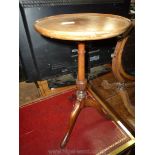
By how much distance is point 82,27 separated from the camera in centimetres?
105

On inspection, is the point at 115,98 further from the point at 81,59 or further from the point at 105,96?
the point at 81,59

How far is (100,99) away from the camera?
5.68 feet

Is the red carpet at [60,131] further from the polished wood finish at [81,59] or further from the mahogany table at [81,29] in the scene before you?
the polished wood finish at [81,59]

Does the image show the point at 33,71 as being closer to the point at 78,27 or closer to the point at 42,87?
the point at 42,87

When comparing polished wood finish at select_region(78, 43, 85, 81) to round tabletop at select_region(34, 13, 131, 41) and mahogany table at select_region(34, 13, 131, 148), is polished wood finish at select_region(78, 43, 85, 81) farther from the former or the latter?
round tabletop at select_region(34, 13, 131, 41)

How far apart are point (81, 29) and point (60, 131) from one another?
31.3 inches

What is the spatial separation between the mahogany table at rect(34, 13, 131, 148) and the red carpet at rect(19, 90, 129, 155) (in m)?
0.09

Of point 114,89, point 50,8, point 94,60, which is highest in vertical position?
point 50,8

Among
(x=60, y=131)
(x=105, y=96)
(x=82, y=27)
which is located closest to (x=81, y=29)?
(x=82, y=27)

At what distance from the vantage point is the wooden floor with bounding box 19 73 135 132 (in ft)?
5.16

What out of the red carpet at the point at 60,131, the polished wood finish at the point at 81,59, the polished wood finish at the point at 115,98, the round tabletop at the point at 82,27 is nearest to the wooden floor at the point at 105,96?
the polished wood finish at the point at 115,98

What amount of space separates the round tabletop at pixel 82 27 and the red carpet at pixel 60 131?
752 millimetres
